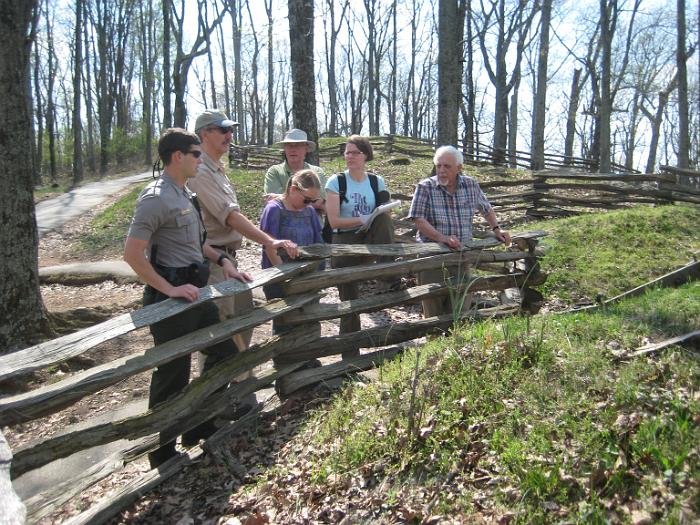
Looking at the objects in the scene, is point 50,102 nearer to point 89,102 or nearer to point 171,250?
point 89,102

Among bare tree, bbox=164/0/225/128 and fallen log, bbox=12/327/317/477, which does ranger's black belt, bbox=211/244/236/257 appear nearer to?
fallen log, bbox=12/327/317/477

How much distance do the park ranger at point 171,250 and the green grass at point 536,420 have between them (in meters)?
1.03

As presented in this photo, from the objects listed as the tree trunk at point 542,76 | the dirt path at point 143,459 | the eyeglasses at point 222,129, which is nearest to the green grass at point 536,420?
the dirt path at point 143,459

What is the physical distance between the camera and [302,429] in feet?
12.6

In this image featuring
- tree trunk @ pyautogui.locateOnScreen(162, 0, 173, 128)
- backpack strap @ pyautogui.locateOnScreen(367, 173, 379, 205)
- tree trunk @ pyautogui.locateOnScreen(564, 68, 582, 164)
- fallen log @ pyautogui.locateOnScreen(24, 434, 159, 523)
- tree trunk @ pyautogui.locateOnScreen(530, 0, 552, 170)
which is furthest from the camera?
tree trunk @ pyautogui.locateOnScreen(564, 68, 582, 164)

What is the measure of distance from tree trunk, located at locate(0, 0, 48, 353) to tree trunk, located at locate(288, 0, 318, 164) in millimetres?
3420

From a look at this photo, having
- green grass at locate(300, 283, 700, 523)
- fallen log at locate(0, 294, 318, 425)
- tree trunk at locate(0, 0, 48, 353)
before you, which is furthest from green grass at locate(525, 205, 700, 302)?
tree trunk at locate(0, 0, 48, 353)

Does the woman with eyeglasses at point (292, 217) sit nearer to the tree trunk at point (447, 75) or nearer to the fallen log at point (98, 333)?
the fallen log at point (98, 333)

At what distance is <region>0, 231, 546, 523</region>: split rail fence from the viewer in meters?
2.89

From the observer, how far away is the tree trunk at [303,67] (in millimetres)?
7879

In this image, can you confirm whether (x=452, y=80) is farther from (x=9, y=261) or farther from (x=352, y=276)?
(x=9, y=261)

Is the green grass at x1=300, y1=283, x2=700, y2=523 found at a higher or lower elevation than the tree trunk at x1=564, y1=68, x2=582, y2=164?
lower

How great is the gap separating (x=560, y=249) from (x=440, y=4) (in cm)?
520

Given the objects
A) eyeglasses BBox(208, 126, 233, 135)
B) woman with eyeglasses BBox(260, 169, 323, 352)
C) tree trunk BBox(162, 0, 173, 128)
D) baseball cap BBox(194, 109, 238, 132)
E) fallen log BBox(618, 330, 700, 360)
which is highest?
tree trunk BBox(162, 0, 173, 128)
